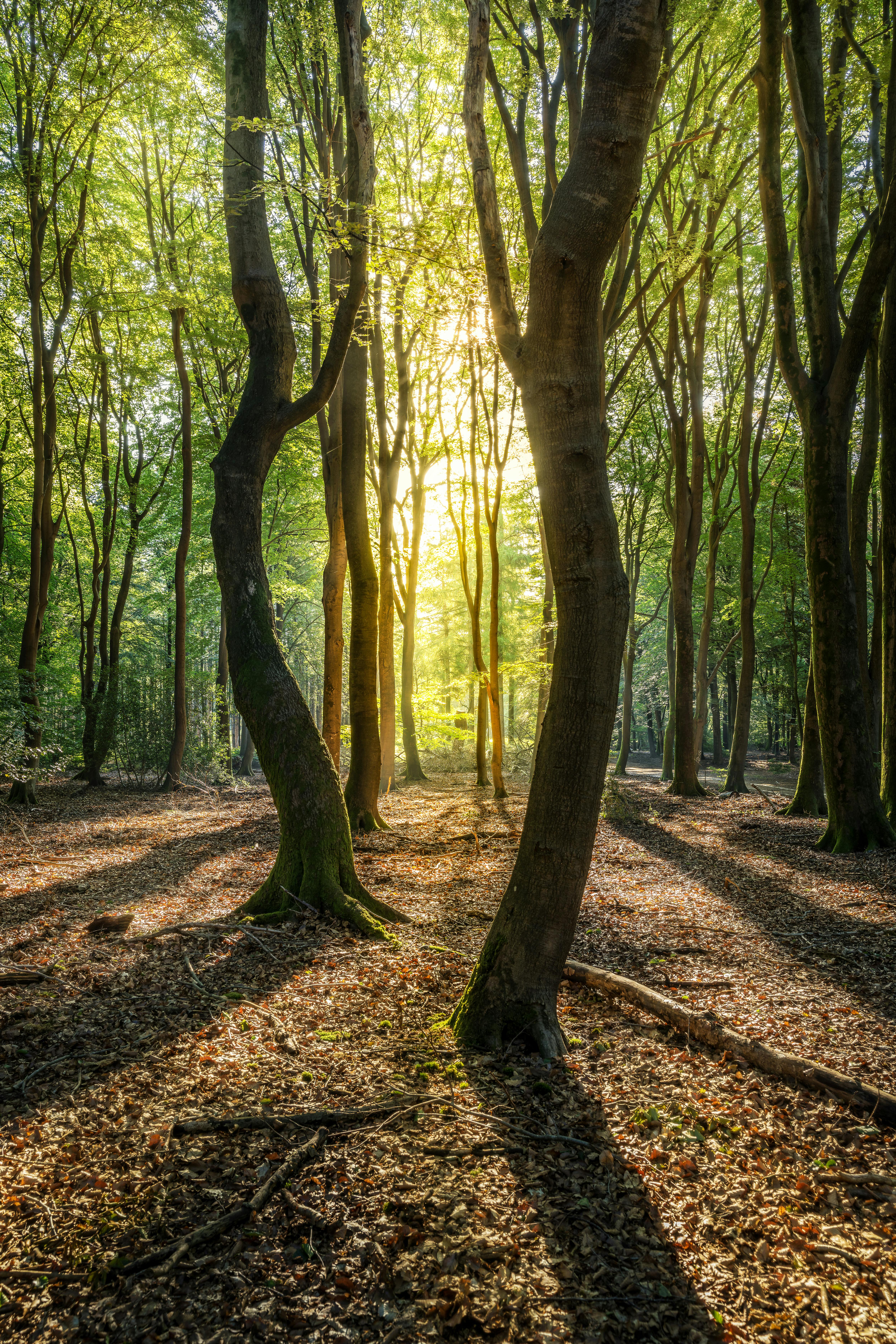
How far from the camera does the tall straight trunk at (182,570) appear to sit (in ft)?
47.2

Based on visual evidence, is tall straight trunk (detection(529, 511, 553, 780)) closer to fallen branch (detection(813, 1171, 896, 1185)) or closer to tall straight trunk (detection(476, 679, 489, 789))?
tall straight trunk (detection(476, 679, 489, 789))

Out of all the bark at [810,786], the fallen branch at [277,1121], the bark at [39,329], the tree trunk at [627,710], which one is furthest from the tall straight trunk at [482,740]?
the fallen branch at [277,1121]

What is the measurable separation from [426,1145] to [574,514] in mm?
2768

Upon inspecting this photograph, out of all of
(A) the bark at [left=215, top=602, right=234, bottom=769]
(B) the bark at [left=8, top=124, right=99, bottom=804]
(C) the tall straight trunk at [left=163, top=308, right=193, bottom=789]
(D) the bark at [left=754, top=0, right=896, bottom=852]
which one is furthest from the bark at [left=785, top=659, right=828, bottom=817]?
(C) the tall straight trunk at [left=163, top=308, right=193, bottom=789]

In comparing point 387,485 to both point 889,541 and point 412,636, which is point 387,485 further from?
point 889,541

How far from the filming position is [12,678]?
37.6 ft

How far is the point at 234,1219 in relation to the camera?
7.21ft

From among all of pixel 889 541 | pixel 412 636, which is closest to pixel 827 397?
pixel 889 541

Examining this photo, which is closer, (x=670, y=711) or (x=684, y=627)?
(x=684, y=627)

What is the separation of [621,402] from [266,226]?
14.9 meters

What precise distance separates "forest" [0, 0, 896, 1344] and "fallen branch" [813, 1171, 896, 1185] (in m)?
0.02

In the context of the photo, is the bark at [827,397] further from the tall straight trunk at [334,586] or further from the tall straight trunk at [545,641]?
the tall straight trunk at [334,586]

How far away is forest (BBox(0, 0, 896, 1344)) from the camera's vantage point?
7.43 feet

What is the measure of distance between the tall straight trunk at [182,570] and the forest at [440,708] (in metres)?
0.17
